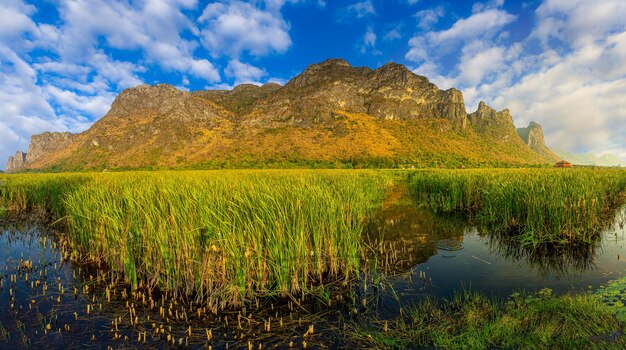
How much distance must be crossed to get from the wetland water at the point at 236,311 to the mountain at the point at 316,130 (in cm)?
9139

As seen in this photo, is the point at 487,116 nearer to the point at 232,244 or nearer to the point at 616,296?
the point at 616,296

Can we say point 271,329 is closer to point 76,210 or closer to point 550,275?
point 550,275

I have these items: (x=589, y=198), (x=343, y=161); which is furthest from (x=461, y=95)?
(x=589, y=198)

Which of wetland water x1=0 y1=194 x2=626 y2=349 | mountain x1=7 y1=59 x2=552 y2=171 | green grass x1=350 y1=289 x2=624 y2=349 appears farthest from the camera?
mountain x1=7 y1=59 x2=552 y2=171

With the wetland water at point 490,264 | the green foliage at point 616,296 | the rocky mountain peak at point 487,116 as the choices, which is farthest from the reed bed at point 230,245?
the rocky mountain peak at point 487,116

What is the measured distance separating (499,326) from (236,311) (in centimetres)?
391

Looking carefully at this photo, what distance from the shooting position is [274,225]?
5371 mm

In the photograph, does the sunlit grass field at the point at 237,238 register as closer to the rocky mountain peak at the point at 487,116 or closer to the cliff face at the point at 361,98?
the cliff face at the point at 361,98

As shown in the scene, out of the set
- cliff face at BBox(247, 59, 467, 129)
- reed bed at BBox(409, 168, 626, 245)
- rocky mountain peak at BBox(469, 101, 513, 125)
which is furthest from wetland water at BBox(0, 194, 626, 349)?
rocky mountain peak at BBox(469, 101, 513, 125)

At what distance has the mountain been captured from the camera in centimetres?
11819

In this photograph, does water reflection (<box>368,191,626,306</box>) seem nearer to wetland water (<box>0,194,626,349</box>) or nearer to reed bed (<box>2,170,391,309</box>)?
wetland water (<box>0,194,626,349</box>)

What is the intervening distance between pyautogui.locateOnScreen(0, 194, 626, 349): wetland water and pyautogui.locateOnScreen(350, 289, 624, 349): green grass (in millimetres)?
453

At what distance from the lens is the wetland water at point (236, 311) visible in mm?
4035

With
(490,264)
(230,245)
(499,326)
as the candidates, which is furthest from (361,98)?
(499,326)
